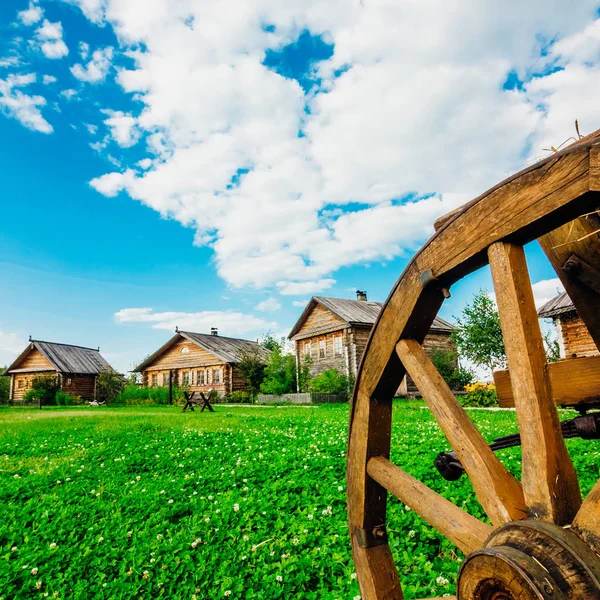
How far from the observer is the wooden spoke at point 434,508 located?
1.57 m

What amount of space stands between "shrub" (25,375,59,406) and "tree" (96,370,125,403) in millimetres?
3831

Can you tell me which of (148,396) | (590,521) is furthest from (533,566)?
(148,396)

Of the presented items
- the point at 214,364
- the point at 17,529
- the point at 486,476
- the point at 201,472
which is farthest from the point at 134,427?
the point at 214,364

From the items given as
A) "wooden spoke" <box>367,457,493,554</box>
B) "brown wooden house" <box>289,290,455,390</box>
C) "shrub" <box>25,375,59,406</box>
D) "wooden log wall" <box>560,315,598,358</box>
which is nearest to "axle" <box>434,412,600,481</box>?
"wooden spoke" <box>367,457,493,554</box>

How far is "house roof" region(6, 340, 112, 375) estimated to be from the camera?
138ft

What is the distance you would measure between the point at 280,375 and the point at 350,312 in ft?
21.0

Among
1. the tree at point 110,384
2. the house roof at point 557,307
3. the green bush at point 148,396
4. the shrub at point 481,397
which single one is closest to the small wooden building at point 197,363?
the green bush at point 148,396

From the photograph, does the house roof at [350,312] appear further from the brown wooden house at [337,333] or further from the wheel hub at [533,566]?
the wheel hub at [533,566]

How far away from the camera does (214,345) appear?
1518 inches

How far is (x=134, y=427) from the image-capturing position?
1099 centimetres

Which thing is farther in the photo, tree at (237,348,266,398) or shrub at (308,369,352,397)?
tree at (237,348,266,398)

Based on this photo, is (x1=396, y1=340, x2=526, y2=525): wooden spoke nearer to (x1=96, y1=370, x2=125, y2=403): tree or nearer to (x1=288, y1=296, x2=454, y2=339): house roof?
(x1=288, y1=296, x2=454, y2=339): house roof

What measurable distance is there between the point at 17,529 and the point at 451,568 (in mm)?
3840

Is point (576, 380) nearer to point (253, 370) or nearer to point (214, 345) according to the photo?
point (253, 370)
